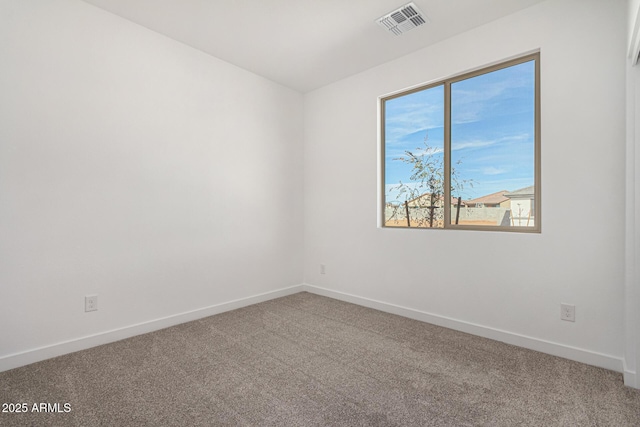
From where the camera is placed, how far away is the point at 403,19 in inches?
102

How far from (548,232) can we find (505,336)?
0.88 metres

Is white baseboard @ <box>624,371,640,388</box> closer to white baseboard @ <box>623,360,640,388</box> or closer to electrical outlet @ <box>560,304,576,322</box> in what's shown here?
white baseboard @ <box>623,360,640,388</box>

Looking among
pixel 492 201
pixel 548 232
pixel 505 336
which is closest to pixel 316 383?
pixel 505 336

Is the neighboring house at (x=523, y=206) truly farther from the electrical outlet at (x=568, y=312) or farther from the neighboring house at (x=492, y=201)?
the electrical outlet at (x=568, y=312)

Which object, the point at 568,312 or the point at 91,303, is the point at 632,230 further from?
the point at 91,303

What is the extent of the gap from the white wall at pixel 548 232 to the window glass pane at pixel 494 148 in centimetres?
16

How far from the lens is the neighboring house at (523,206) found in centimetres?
251

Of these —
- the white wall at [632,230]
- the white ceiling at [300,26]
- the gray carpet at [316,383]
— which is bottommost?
the gray carpet at [316,383]

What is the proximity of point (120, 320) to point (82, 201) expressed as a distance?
3.23ft

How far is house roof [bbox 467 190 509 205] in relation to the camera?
106 inches

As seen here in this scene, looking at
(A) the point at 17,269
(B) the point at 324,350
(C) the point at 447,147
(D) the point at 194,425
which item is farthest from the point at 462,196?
(A) the point at 17,269

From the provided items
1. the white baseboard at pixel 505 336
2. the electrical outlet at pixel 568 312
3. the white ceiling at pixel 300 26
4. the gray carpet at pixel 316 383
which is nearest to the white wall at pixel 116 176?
the white ceiling at pixel 300 26

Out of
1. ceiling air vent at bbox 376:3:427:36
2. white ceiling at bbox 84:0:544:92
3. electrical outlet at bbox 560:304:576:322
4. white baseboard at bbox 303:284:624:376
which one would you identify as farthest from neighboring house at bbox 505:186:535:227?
ceiling air vent at bbox 376:3:427:36

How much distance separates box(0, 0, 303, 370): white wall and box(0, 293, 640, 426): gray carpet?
45 cm
